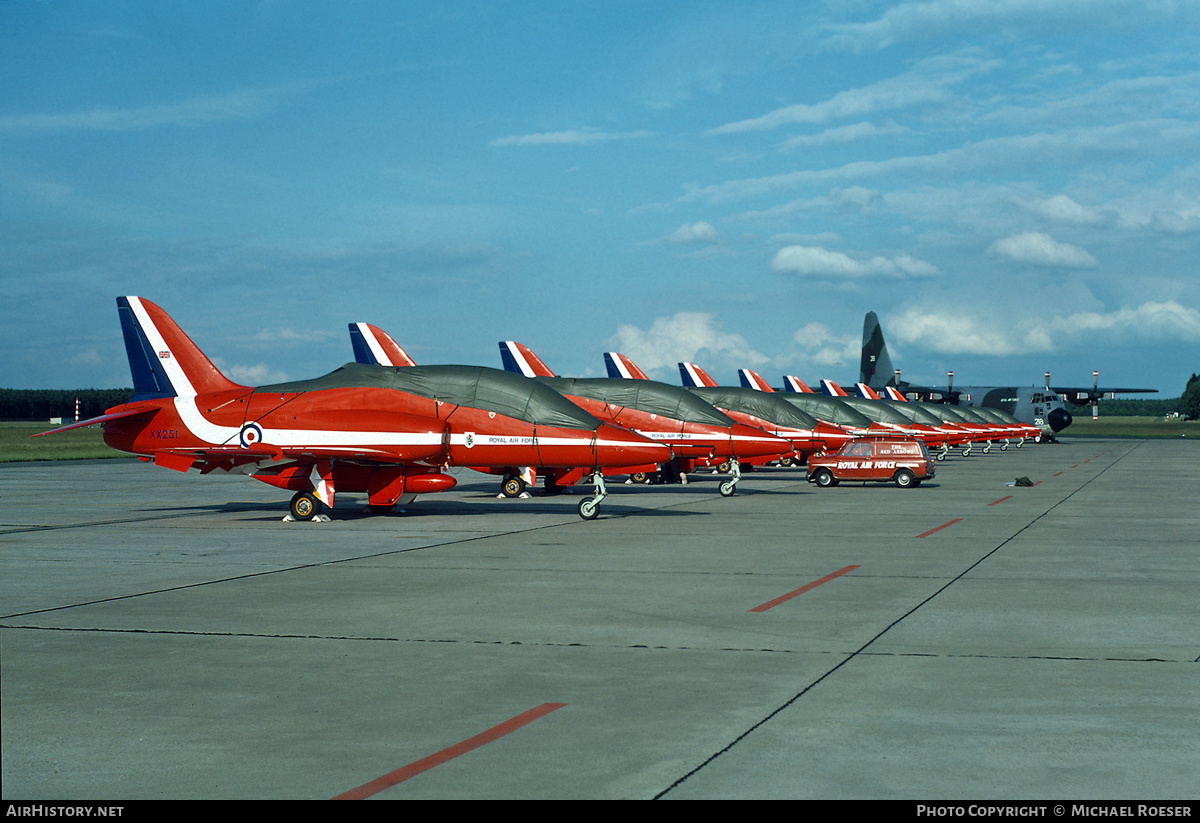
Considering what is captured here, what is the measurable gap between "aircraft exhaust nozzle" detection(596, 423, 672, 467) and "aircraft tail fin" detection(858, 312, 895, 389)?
79.6 meters

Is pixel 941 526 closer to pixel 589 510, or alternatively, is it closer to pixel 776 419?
pixel 589 510

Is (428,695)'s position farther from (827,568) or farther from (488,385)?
(488,385)

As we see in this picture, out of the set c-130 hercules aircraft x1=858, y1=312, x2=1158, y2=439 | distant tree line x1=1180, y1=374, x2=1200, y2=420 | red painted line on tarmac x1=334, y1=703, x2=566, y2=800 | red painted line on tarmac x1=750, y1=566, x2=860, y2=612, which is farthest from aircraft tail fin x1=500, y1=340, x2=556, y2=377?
distant tree line x1=1180, y1=374, x2=1200, y2=420

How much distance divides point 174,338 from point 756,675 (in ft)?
70.0

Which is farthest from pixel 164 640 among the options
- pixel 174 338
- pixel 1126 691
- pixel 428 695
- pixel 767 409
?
pixel 767 409

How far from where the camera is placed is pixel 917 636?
10.3 metres

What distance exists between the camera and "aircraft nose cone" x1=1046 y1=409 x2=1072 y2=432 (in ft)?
263

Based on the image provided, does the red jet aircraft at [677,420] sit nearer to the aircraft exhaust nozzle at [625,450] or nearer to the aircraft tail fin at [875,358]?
the aircraft exhaust nozzle at [625,450]

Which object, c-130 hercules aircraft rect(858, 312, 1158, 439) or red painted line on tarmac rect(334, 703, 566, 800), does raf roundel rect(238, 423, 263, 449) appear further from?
c-130 hercules aircraft rect(858, 312, 1158, 439)

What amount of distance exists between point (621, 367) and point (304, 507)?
1765 cm

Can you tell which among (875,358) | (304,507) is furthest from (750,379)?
(875,358)

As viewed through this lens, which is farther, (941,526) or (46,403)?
(46,403)

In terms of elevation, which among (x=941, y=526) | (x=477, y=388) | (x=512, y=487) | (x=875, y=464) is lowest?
(x=941, y=526)

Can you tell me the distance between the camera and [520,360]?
36031 millimetres
